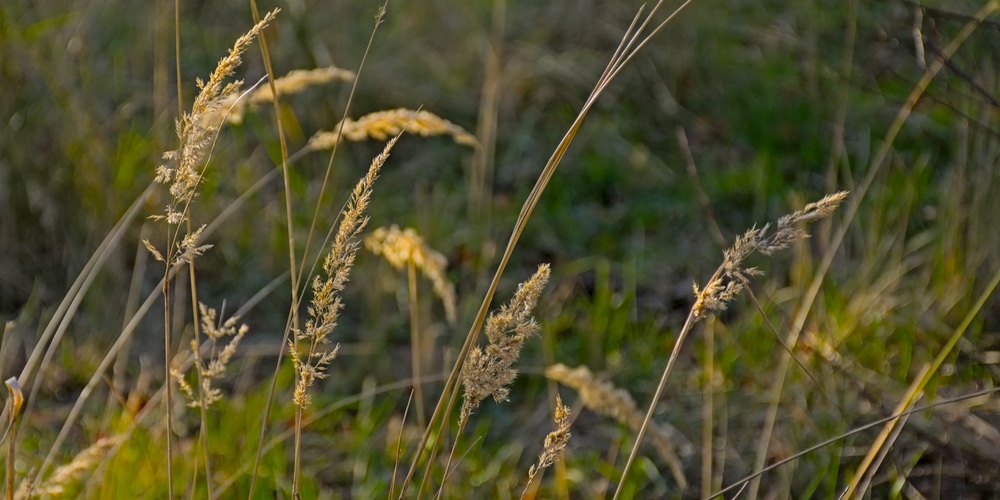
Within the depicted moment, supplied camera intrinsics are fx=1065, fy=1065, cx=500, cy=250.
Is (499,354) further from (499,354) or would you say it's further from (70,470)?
(70,470)

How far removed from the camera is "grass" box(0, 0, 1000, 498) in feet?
5.18

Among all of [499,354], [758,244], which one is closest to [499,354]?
[499,354]

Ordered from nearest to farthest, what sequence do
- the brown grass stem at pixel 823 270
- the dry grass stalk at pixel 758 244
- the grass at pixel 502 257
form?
the dry grass stalk at pixel 758 244 < the grass at pixel 502 257 < the brown grass stem at pixel 823 270

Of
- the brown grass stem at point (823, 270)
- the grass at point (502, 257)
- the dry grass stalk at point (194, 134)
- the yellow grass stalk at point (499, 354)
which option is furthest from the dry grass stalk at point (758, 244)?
the brown grass stem at point (823, 270)

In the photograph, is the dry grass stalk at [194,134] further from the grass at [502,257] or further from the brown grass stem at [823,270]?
the brown grass stem at [823,270]

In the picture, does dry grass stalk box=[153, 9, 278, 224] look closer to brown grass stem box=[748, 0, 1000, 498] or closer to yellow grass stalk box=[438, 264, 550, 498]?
yellow grass stalk box=[438, 264, 550, 498]

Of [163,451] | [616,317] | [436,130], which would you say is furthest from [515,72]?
[436,130]

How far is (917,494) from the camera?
77.0 inches

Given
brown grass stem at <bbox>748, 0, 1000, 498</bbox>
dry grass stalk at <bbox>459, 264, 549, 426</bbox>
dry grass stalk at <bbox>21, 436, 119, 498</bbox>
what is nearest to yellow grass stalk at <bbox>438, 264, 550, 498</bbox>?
dry grass stalk at <bbox>459, 264, 549, 426</bbox>

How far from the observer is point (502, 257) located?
7.34 feet

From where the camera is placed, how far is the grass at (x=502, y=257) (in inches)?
62.2

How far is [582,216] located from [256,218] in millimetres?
1036

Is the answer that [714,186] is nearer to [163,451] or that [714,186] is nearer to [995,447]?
[995,447]

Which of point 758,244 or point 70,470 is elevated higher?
point 758,244
